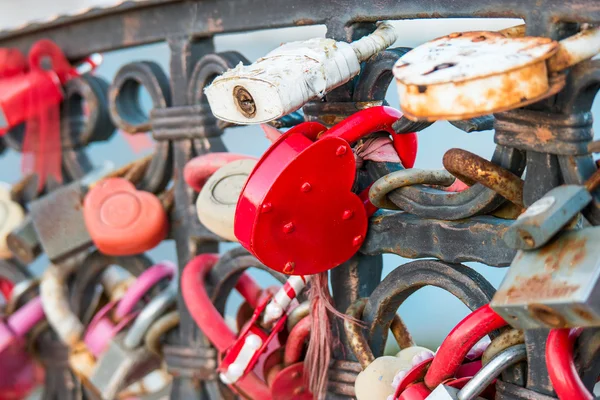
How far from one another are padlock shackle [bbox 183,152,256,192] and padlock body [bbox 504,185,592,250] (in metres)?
0.39

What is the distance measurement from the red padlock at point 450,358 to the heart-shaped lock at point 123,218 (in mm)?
399

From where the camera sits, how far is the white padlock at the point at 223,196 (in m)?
0.94

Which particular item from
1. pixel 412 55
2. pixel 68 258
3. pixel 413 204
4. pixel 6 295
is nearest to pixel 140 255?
pixel 68 258

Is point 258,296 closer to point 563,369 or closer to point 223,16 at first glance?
point 223,16

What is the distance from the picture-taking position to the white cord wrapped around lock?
0.72 meters

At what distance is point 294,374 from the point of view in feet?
3.06

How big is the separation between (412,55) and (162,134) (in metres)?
0.46

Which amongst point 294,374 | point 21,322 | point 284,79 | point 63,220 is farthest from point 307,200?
point 21,322

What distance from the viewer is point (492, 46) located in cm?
63

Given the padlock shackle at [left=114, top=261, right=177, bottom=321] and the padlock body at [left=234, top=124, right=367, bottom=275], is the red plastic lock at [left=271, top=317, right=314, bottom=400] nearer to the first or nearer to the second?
the padlock body at [left=234, top=124, right=367, bottom=275]

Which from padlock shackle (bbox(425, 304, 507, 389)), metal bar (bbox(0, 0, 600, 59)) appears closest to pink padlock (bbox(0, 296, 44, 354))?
metal bar (bbox(0, 0, 600, 59))

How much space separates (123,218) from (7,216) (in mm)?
292

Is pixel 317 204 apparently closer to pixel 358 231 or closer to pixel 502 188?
pixel 358 231

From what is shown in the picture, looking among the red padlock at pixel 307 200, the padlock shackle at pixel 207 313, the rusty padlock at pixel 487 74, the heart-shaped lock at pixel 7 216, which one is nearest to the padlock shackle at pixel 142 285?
the padlock shackle at pixel 207 313
